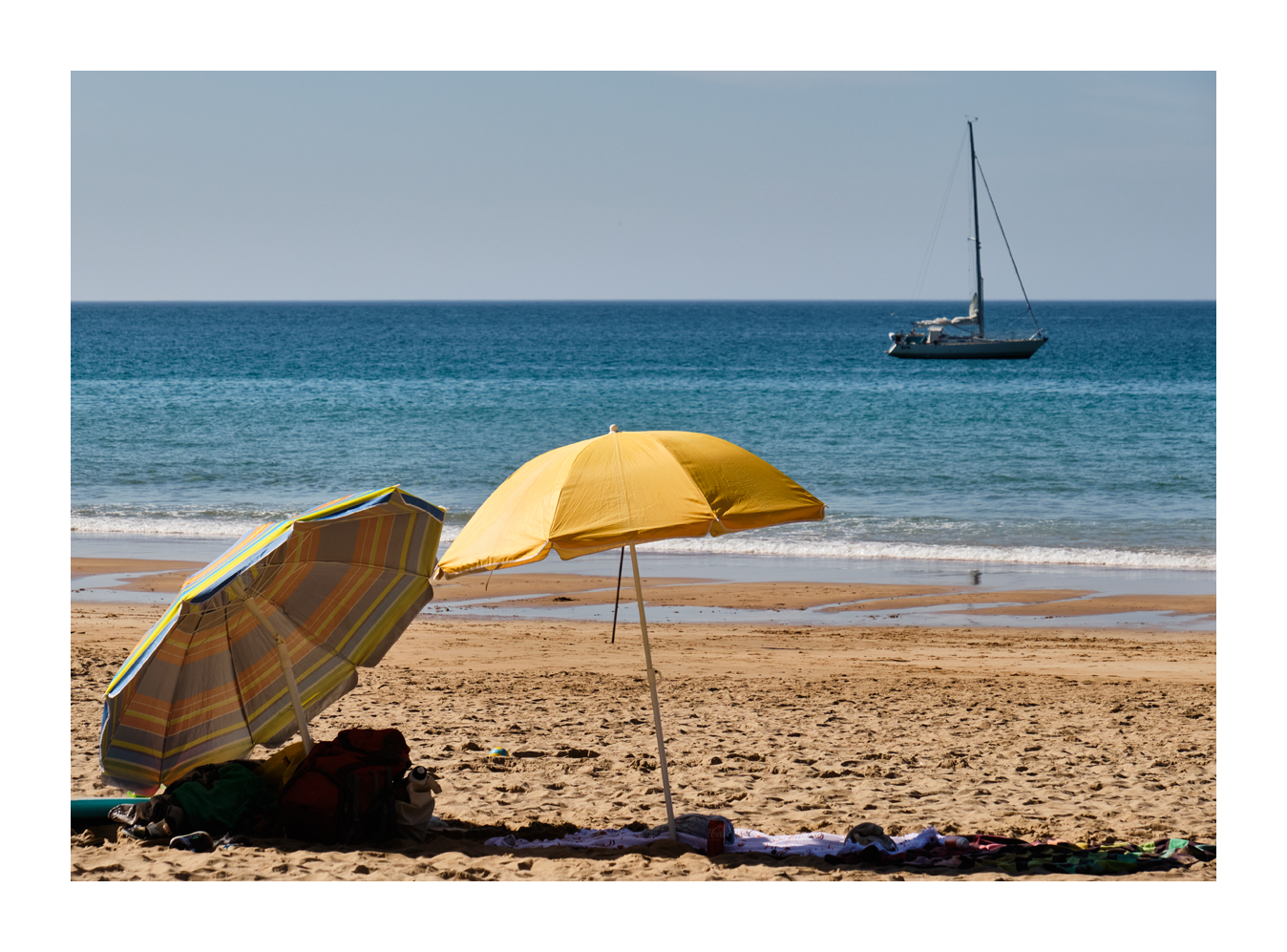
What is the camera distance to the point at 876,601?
40.9 feet

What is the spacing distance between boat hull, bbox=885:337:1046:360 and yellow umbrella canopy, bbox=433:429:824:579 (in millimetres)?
51615

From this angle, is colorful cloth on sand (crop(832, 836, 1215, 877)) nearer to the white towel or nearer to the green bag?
the white towel

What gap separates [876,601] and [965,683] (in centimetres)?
391

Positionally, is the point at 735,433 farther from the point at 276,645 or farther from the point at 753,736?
the point at 276,645

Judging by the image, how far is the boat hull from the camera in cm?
5400

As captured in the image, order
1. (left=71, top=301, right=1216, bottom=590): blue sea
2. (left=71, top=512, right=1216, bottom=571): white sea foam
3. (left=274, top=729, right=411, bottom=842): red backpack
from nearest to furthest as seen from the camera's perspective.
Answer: (left=274, top=729, right=411, bottom=842): red backpack < (left=71, top=512, right=1216, bottom=571): white sea foam < (left=71, top=301, right=1216, bottom=590): blue sea

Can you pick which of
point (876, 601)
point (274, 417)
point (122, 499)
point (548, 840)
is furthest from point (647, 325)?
point (548, 840)

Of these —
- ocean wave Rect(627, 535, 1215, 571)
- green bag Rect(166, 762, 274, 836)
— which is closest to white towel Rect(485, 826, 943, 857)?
green bag Rect(166, 762, 274, 836)

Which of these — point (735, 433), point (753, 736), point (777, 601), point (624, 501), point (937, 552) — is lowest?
point (753, 736)

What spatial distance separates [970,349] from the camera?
54.1 m

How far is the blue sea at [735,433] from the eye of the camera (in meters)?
17.2

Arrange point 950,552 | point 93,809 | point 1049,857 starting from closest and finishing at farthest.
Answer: point 1049,857
point 93,809
point 950,552

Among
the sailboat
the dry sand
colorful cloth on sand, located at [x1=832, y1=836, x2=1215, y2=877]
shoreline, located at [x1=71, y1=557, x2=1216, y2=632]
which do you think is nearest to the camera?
colorful cloth on sand, located at [x1=832, y1=836, x2=1215, y2=877]

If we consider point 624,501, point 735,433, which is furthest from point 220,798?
point 735,433
